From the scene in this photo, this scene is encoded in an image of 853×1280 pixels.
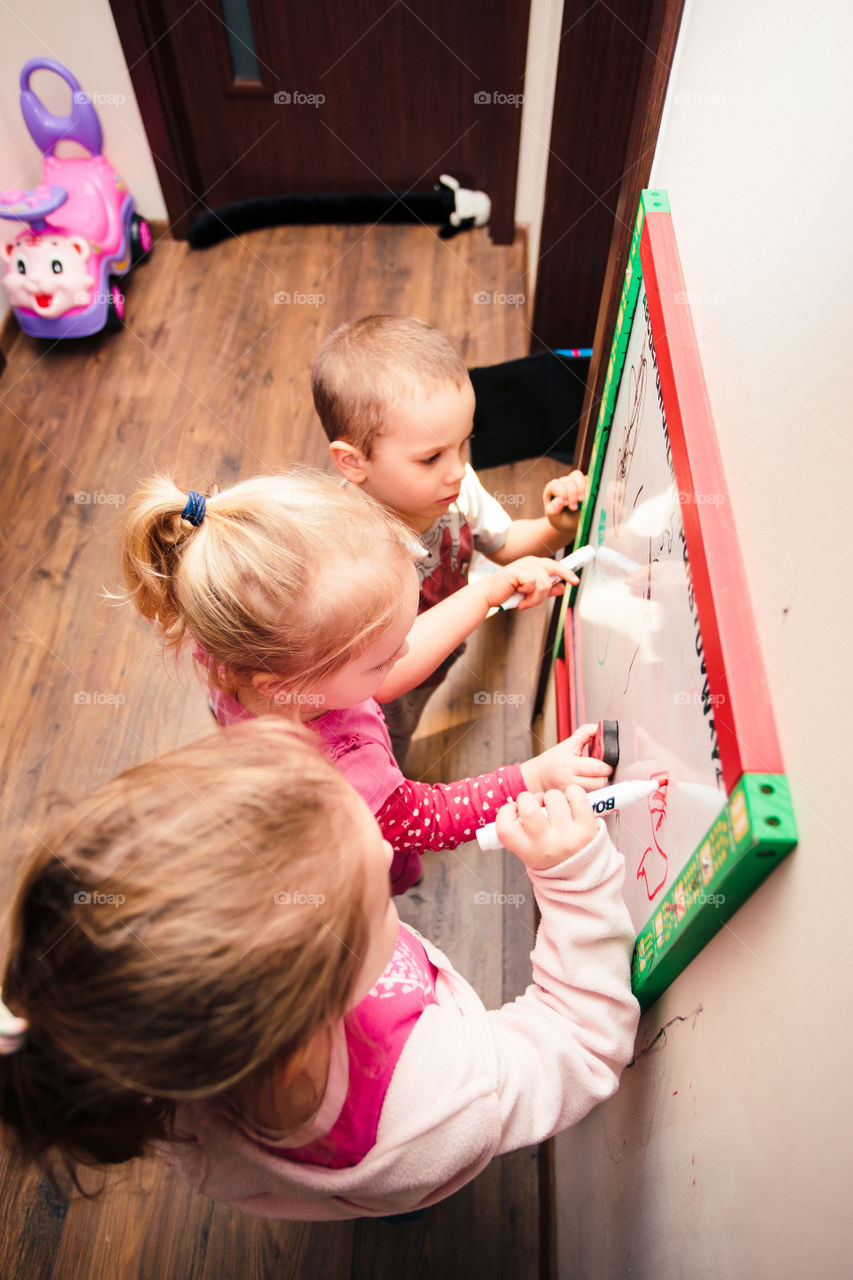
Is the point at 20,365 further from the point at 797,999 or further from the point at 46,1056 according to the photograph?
the point at 797,999

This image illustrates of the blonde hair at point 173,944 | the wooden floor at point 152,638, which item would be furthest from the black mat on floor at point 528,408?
the blonde hair at point 173,944

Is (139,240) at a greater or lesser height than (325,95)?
lesser

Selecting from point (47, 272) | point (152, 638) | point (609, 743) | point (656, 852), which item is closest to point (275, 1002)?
point (656, 852)

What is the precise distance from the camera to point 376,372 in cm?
116

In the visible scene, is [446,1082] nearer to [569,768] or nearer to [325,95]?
[569,768]

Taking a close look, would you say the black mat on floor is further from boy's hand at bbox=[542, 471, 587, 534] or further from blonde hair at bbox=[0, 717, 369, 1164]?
blonde hair at bbox=[0, 717, 369, 1164]

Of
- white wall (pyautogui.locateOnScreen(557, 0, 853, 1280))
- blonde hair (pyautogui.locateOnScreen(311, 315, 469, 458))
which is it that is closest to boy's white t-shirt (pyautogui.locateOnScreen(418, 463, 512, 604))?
blonde hair (pyautogui.locateOnScreen(311, 315, 469, 458))

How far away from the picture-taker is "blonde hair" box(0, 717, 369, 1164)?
549 mm

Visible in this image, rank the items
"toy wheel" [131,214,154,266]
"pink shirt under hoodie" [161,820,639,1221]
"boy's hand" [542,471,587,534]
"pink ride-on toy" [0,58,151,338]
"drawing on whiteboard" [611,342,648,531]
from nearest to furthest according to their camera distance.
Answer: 1. "pink shirt under hoodie" [161,820,639,1221]
2. "drawing on whiteboard" [611,342,648,531]
3. "boy's hand" [542,471,587,534]
4. "pink ride-on toy" [0,58,151,338]
5. "toy wheel" [131,214,154,266]

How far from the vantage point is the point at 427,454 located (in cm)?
116

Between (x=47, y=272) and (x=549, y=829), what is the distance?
2178mm

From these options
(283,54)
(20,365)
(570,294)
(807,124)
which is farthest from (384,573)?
(283,54)

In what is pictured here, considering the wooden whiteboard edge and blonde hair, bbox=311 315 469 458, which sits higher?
the wooden whiteboard edge

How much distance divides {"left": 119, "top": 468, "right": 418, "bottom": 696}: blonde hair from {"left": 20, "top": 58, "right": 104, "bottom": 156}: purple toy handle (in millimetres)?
1979
